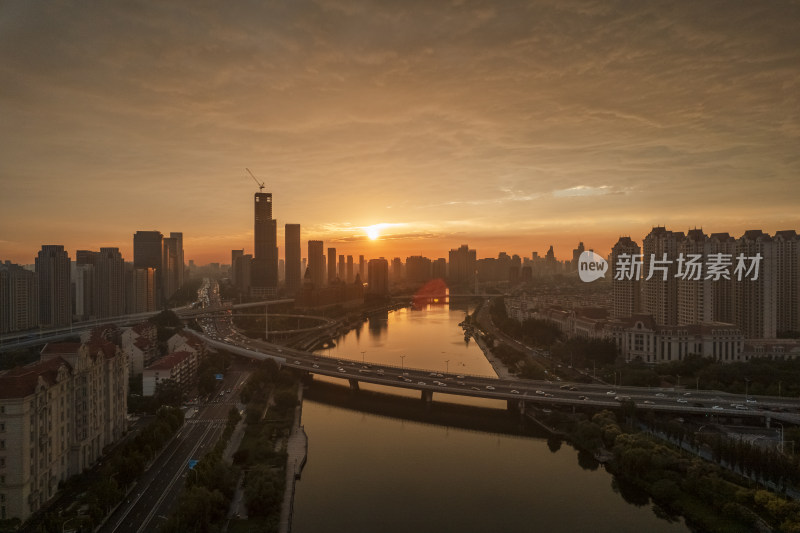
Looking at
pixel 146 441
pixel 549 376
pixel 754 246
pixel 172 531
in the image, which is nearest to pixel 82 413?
pixel 146 441

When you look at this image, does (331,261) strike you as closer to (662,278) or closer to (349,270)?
(349,270)

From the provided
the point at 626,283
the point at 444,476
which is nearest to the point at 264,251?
the point at 626,283

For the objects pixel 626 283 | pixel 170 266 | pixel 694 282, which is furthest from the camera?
pixel 170 266

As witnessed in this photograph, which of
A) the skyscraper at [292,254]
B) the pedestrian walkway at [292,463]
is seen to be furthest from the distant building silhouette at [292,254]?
the pedestrian walkway at [292,463]

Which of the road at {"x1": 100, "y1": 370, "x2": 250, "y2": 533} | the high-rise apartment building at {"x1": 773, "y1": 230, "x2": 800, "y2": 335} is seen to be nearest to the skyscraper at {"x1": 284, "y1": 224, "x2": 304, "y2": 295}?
the high-rise apartment building at {"x1": 773, "y1": 230, "x2": 800, "y2": 335}

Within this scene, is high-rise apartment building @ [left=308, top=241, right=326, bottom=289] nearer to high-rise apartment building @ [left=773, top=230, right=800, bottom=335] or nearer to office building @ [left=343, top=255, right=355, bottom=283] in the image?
office building @ [left=343, top=255, right=355, bottom=283]
